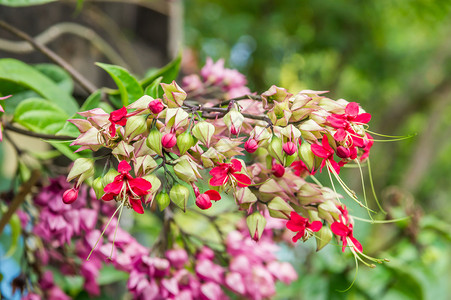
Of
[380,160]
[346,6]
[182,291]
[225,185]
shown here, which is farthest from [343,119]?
[380,160]

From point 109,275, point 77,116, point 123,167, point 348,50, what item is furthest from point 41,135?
point 348,50

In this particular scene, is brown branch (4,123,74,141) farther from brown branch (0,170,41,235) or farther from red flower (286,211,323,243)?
red flower (286,211,323,243)

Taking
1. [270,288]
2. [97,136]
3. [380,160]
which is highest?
[97,136]

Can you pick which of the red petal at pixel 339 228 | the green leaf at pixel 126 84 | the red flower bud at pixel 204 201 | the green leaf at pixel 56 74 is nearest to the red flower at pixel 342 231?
the red petal at pixel 339 228

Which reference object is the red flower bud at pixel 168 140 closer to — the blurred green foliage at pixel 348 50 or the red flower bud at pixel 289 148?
the red flower bud at pixel 289 148

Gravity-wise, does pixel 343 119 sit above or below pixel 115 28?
above

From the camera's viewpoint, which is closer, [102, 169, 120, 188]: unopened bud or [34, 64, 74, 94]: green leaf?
[102, 169, 120, 188]: unopened bud

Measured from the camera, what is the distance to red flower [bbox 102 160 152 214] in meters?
0.28

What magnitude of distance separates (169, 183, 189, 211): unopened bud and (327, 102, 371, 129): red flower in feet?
0.37

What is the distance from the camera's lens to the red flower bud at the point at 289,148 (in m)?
0.28

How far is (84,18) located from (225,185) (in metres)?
0.66

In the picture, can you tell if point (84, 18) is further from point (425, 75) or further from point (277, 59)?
point (425, 75)

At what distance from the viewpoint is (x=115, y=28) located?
87 cm

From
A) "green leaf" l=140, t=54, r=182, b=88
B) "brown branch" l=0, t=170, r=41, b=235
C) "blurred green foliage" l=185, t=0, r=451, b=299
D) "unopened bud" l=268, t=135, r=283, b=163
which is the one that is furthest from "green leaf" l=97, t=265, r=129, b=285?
"blurred green foliage" l=185, t=0, r=451, b=299
